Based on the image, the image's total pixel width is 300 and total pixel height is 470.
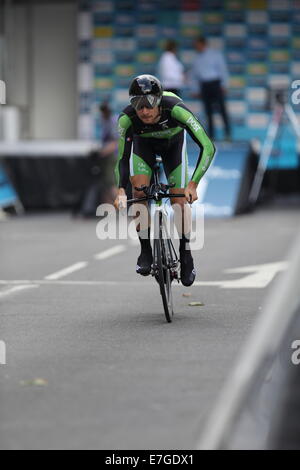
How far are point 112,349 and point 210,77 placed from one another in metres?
14.7

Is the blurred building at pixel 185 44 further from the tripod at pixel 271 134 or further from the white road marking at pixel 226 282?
the white road marking at pixel 226 282

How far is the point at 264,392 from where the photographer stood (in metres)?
5.94

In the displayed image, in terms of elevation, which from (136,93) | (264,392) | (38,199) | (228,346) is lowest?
(38,199)

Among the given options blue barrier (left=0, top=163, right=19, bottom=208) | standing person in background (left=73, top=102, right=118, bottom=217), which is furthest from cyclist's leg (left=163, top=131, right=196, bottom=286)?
blue barrier (left=0, top=163, right=19, bottom=208)

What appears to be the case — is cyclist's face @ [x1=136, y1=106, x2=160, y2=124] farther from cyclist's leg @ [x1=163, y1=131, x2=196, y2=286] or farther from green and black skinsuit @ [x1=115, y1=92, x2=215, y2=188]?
cyclist's leg @ [x1=163, y1=131, x2=196, y2=286]

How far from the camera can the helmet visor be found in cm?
816

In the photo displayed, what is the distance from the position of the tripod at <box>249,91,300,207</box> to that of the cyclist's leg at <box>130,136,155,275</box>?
12458 mm

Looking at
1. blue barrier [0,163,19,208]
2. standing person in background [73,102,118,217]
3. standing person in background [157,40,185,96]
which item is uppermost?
standing person in background [157,40,185,96]

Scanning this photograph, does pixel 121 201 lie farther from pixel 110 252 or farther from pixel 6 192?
pixel 6 192

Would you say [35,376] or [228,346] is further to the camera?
[228,346]

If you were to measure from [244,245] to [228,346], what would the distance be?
7865 millimetres

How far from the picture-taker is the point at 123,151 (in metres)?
8.62
